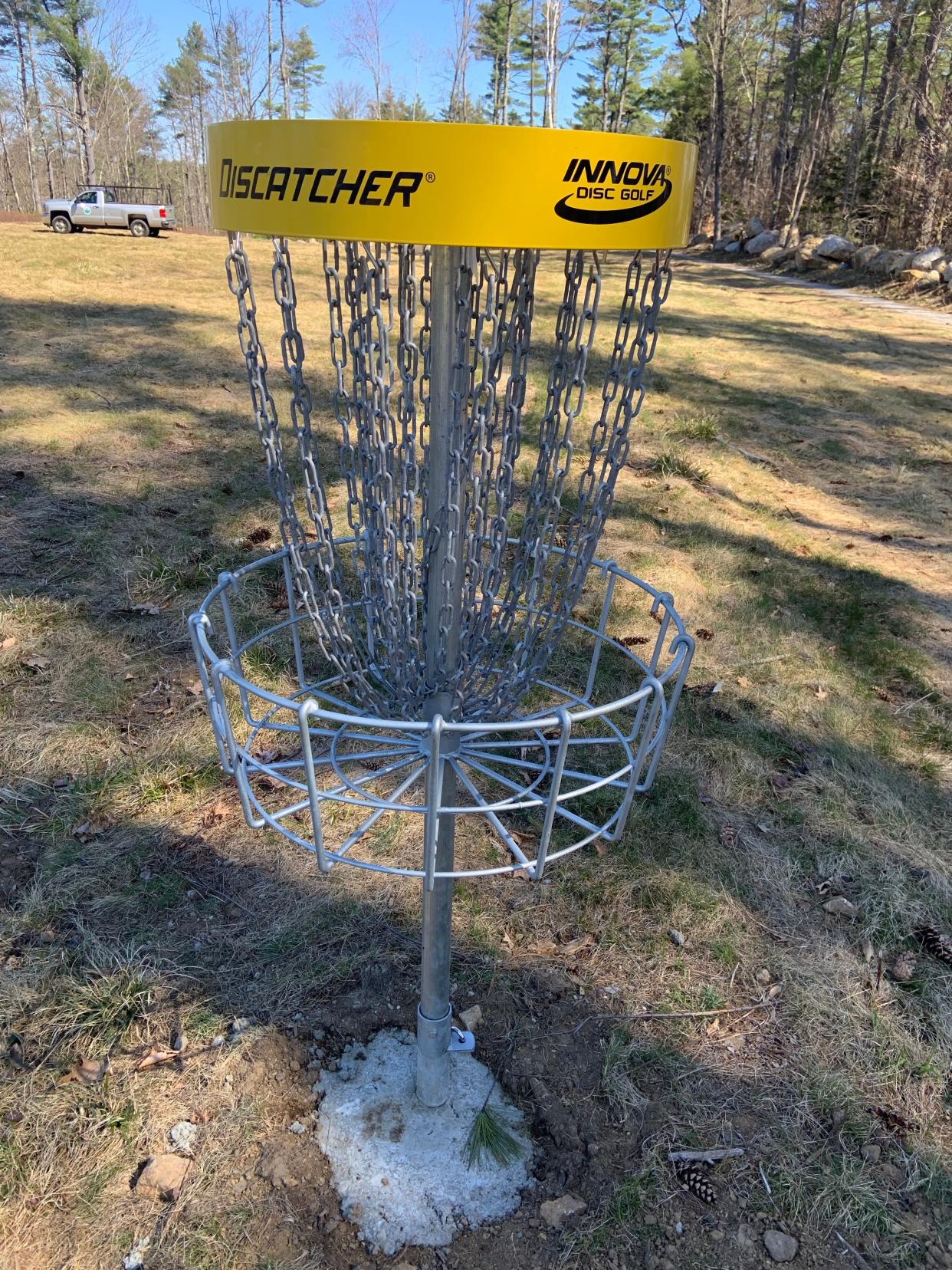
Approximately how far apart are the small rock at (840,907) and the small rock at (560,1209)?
53.8 inches

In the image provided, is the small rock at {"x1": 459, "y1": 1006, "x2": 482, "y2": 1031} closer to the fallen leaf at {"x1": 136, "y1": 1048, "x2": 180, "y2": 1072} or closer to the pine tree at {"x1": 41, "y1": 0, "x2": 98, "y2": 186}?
the fallen leaf at {"x1": 136, "y1": 1048, "x2": 180, "y2": 1072}

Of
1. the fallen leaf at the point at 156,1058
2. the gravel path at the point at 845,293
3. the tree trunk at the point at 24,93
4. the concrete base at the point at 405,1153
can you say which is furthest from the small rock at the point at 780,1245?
the tree trunk at the point at 24,93

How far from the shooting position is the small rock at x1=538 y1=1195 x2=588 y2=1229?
212 centimetres

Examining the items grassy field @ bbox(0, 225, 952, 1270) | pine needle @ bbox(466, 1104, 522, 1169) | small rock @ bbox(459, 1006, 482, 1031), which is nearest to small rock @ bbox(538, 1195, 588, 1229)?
grassy field @ bbox(0, 225, 952, 1270)

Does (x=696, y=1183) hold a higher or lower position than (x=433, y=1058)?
lower

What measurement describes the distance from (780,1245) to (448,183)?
7.87 ft

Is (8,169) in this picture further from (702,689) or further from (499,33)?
(702,689)

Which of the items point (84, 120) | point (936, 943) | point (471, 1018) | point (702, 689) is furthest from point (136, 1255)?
point (84, 120)

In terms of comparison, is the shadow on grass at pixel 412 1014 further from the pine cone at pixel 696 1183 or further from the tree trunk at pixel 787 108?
the tree trunk at pixel 787 108

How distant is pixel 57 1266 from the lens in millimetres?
1948

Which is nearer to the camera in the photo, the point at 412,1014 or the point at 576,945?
the point at 412,1014

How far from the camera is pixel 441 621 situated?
168cm

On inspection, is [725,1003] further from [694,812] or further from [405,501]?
[405,501]

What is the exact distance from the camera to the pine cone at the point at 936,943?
281cm
